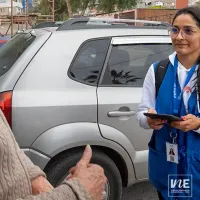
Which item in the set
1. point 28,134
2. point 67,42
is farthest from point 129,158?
point 67,42

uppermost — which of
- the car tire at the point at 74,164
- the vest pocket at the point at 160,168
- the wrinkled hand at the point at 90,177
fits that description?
the wrinkled hand at the point at 90,177

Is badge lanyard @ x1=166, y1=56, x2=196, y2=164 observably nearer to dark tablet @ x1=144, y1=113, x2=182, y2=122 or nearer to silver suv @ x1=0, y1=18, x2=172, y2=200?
dark tablet @ x1=144, y1=113, x2=182, y2=122

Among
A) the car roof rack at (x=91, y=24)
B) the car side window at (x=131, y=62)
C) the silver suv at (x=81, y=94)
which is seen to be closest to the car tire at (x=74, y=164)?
the silver suv at (x=81, y=94)

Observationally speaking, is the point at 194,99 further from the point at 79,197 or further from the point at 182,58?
the point at 79,197

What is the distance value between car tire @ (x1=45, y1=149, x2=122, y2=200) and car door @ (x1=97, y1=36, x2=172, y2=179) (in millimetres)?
191

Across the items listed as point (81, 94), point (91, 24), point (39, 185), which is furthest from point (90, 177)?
point (91, 24)

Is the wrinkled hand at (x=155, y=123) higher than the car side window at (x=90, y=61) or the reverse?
the reverse

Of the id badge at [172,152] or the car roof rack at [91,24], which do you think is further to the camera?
the car roof rack at [91,24]

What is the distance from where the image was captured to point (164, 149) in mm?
2062

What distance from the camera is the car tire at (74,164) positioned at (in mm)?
2803

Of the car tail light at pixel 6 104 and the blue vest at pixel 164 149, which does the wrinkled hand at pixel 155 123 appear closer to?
the blue vest at pixel 164 149

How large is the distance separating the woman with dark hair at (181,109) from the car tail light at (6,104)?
1.14 m

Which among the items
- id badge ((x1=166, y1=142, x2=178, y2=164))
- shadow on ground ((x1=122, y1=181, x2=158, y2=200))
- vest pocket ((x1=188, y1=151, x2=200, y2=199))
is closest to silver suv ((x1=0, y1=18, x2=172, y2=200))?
shadow on ground ((x1=122, y1=181, x2=158, y2=200))

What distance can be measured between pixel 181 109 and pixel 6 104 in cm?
139
